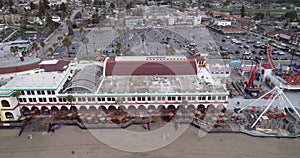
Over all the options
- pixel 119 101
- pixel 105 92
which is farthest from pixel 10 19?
pixel 119 101

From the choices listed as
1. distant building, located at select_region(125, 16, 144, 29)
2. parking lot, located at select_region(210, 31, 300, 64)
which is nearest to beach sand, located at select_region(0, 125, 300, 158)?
parking lot, located at select_region(210, 31, 300, 64)

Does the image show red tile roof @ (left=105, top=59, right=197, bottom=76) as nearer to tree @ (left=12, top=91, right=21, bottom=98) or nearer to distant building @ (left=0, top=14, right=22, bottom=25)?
tree @ (left=12, top=91, right=21, bottom=98)

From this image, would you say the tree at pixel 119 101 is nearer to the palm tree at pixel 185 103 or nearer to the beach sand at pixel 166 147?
the beach sand at pixel 166 147

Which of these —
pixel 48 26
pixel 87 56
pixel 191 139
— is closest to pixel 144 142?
pixel 191 139

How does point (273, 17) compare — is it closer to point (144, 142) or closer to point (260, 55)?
point (260, 55)

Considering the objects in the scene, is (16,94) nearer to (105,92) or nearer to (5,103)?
(5,103)

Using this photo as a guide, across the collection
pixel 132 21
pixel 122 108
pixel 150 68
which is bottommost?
pixel 122 108
